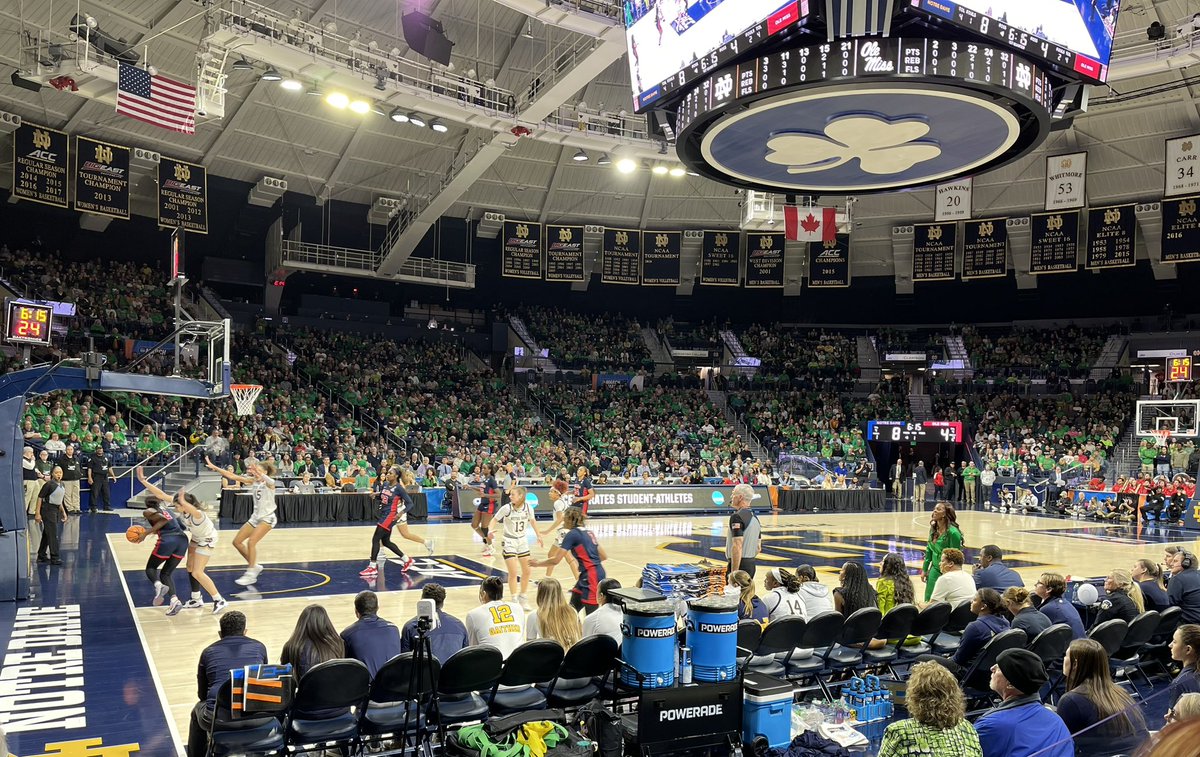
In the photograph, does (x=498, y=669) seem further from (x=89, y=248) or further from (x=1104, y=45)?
(x=89, y=248)

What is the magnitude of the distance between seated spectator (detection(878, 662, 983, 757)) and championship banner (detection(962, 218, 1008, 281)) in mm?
34028

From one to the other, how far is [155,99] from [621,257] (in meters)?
19.9

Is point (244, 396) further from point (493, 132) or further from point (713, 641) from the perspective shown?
point (713, 641)

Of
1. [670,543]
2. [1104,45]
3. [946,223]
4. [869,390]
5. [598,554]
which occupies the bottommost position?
[670,543]

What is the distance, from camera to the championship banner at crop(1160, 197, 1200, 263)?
100 ft

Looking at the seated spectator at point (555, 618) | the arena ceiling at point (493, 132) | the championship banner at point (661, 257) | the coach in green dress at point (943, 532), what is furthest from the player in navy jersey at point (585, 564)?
the championship banner at point (661, 257)

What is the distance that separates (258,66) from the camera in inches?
917

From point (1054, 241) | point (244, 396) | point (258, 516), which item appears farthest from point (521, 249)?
point (258, 516)

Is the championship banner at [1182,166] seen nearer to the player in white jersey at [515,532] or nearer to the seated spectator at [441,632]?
the player in white jersey at [515,532]

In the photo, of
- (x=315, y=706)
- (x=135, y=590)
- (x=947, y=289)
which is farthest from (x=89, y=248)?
(x=947, y=289)

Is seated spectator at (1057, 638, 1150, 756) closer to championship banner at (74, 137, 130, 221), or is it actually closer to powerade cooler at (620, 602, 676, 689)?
powerade cooler at (620, 602, 676, 689)

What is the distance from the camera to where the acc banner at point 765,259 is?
38469 millimetres

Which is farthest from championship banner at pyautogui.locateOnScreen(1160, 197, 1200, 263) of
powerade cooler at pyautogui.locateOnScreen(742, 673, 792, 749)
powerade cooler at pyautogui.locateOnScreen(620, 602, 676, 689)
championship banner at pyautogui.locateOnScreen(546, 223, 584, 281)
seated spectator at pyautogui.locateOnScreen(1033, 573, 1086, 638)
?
powerade cooler at pyautogui.locateOnScreen(620, 602, 676, 689)

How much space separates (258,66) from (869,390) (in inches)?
1254
